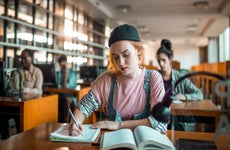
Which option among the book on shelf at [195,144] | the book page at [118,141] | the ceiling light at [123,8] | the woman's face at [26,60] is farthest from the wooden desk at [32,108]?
the ceiling light at [123,8]

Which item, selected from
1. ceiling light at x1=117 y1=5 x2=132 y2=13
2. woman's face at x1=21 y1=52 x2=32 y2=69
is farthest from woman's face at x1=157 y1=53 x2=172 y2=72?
ceiling light at x1=117 y1=5 x2=132 y2=13

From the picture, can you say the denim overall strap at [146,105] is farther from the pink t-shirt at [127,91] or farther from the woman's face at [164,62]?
the woman's face at [164,62]

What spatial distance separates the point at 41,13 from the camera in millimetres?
5191

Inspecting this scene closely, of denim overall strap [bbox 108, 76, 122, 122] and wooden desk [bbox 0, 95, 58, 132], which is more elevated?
denim overall strap [bbox 108, 76, 122, 122]

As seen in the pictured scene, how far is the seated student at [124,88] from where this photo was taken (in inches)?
53.1

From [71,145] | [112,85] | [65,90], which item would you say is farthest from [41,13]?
[71,145]

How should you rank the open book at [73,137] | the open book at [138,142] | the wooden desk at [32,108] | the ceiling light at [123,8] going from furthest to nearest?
1. the ceiling light at [123,8]
2. the wooden desk at [32,108]
3. the open book at [73,137]
4. the open book at [138,142]

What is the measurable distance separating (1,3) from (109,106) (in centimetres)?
337

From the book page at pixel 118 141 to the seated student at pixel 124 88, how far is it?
0.64 ft

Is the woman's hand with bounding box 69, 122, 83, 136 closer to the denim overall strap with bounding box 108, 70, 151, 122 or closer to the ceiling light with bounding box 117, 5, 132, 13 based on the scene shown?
the denim overall strap with bounding box 108, 70, 151, 122

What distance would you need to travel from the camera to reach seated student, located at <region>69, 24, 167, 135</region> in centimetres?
135

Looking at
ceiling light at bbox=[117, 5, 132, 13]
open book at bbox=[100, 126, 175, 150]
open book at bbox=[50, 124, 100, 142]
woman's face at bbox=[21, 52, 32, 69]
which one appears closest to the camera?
open book at bbox=[100, 126, 175, 150]

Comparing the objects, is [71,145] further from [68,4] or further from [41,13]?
[68,4]

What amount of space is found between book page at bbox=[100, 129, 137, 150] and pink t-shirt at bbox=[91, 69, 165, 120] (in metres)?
0.32
